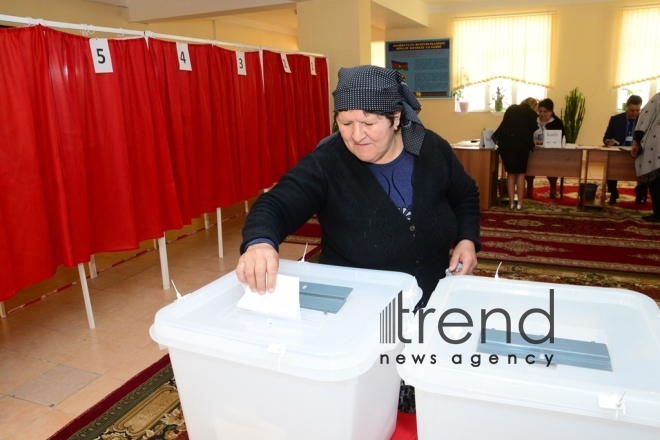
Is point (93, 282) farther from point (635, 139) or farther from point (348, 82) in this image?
point (635, 139)

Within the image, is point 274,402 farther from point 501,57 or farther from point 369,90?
point 501,57

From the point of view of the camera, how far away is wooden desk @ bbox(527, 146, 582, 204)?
5789mm

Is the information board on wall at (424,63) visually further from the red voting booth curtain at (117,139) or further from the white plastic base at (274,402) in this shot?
the white plastic base at (274,402)

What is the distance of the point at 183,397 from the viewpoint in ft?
2.77

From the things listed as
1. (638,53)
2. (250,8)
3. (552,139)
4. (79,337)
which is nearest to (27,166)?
(79,337)

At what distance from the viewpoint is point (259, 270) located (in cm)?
91

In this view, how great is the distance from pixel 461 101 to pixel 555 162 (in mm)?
3283

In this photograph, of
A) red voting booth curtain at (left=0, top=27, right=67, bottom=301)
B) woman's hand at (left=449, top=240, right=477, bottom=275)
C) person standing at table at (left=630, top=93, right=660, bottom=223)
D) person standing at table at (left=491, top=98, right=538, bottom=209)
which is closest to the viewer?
woman's hand at (left=449, top=240, right=477, bottom=275)

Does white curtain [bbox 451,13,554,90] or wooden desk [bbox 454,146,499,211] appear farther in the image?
white curtain [bbox 451,13,554,90]

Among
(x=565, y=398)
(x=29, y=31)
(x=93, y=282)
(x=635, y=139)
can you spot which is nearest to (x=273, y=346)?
(x=565, y=398)

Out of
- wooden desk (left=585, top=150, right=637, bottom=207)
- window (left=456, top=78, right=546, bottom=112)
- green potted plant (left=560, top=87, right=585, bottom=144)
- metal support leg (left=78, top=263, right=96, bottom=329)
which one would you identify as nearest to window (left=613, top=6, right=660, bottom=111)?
green potted plant (left=560, top=87, right=585, bottom=144)

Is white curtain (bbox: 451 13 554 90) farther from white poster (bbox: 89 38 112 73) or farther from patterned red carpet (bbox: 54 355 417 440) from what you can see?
patterned red carpet (bbox: 54 355 417 440)

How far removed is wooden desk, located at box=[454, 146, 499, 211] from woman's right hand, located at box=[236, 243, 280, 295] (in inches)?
200

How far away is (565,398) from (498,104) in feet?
26.4
